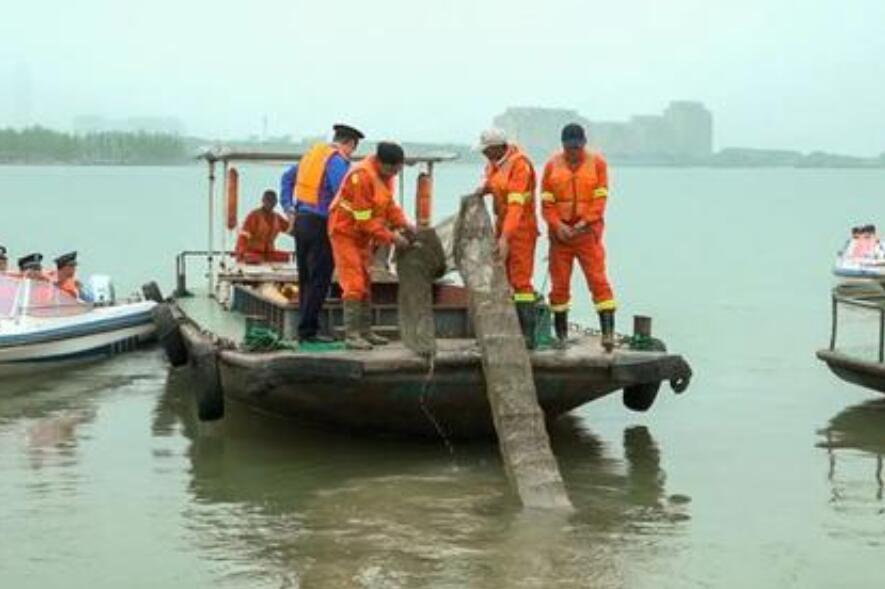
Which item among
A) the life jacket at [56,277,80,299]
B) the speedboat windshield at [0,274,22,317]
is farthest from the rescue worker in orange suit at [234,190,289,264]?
the speedboat windshield at [0,274,22,317]

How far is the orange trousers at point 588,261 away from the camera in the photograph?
1081cm

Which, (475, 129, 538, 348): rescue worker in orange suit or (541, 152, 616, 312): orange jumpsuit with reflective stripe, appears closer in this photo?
(475, 129, 538, 348): rescue worker in orange suit

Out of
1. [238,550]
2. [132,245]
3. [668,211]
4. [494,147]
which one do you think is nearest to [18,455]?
[238,550]

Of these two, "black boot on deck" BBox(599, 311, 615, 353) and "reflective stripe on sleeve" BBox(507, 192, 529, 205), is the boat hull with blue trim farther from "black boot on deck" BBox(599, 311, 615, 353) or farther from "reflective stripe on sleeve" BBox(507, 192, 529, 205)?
"black boot on deck" BBox(599, 311, 615, 353)

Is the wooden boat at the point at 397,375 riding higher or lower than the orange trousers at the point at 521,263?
lower

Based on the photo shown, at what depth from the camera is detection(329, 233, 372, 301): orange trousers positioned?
10.5 meters

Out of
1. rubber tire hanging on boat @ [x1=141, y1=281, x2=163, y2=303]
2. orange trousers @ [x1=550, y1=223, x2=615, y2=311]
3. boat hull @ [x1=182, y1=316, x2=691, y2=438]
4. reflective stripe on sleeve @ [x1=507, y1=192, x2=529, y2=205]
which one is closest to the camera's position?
boat hull @ [x1=182, y1=316, x2=691, y2=438]

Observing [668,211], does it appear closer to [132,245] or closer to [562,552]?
[132,245]

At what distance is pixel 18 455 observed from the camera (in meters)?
11.1

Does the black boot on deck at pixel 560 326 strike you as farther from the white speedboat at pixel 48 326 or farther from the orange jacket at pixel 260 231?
the white speedboat at pixel 48 326

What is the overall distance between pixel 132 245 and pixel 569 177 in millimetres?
36797

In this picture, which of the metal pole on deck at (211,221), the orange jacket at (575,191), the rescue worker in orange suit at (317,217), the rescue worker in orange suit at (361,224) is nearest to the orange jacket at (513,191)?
the orange jacket at (575,191)

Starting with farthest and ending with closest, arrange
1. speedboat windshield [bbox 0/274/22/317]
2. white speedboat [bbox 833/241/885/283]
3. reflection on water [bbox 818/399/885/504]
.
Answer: white speedboat [bbox 833/241/885/283] < speedboat windshield [bbox 0/274/22/317] < reflection on water [bbox 818/399/885/504]

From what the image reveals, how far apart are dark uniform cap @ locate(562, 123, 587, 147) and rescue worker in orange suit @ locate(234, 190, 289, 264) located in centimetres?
582
